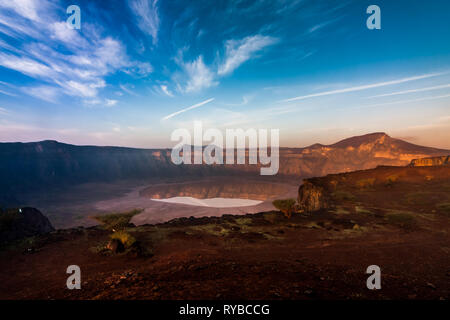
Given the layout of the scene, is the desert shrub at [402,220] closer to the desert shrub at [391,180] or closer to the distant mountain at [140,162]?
the desert shrub at [391,180]

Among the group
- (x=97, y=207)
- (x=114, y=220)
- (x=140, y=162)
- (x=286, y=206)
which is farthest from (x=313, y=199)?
(x=140, y=162)

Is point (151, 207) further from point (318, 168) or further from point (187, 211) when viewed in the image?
point (318, 168)

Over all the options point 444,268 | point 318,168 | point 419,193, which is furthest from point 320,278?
point 318,168

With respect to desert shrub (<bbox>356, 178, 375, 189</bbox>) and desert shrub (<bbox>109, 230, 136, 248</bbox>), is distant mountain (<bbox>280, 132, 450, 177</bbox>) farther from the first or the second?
desert shrub (<bbox>109, 230, 136, 248</bbox>)

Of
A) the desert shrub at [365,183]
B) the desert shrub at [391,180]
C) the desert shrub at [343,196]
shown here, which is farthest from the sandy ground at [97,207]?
the desert shrub at [391,180]

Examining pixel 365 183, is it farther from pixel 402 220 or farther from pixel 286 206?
pixel 286 206

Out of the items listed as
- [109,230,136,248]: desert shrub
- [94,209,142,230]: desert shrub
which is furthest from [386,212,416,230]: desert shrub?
[94,209,142,230]: desert shrub
